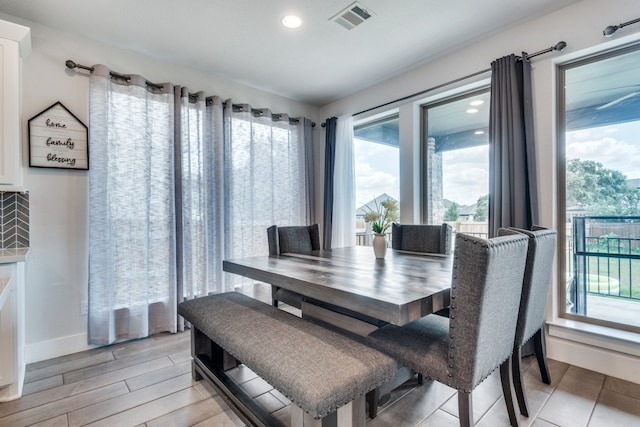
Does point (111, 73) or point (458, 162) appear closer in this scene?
point (111, 73)

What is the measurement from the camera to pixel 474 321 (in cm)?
117

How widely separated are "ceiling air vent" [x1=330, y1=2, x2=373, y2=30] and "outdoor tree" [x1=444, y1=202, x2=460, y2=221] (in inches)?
74.4

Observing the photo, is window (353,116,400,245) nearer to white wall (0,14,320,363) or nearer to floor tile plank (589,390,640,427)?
floor tile plank (589,390,640,427)

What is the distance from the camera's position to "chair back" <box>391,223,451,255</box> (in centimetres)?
257

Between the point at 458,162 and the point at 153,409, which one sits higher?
the point at 458,162

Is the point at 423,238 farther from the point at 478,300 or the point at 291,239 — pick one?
the point at 478,300

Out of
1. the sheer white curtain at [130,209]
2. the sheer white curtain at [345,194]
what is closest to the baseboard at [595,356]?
the sheer white curtain at [345,194]

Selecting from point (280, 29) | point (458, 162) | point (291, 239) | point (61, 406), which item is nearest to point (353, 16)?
point (280, 29)

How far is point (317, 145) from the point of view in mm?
4371

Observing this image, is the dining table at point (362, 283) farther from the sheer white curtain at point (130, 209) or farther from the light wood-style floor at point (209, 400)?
the sheer white curtain at point (130, 209)

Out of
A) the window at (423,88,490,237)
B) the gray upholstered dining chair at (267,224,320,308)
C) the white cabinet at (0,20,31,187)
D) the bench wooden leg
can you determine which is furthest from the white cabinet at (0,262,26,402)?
the window at (423,88,490,237)

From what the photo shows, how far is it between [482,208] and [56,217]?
365 cm

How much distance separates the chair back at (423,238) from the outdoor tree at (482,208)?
0.51 m

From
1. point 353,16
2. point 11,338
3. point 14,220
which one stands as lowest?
point 11,338
